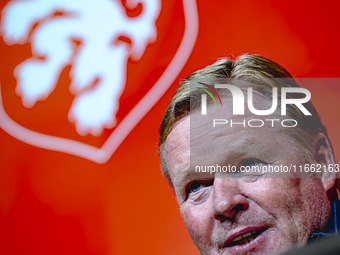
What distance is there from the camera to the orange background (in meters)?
1.47

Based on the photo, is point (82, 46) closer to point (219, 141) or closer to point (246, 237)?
point (219, 141)

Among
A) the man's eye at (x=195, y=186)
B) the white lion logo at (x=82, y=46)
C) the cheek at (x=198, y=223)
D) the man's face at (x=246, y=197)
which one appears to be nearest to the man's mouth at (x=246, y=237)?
the man's face at (x=246, y=197)

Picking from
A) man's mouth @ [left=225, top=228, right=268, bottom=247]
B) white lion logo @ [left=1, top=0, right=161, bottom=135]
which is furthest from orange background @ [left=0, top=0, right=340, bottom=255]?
man's mouth @ [left=225, top=228, right=268, bottom=247]

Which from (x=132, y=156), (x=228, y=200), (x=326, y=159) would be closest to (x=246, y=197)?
(x=228, y=200)

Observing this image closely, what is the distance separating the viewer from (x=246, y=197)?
1165mm

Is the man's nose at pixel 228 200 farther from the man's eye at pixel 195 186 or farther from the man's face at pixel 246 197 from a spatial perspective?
the man's eye at pixel 195 186

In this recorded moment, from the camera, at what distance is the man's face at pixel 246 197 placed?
112 cm

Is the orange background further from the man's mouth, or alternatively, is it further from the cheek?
the man's mouth

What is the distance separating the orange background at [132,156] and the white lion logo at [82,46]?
0.05 meters

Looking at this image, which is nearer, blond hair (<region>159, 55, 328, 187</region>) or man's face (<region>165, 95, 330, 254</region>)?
man's face (<region>165, 95, 330, 254</region>)

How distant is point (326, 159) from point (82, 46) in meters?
1.27

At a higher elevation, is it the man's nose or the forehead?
the forehead

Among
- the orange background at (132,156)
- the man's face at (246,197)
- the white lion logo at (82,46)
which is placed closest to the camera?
the man's face at (246,197)

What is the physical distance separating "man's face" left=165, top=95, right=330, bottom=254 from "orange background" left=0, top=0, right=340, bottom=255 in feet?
0.85
